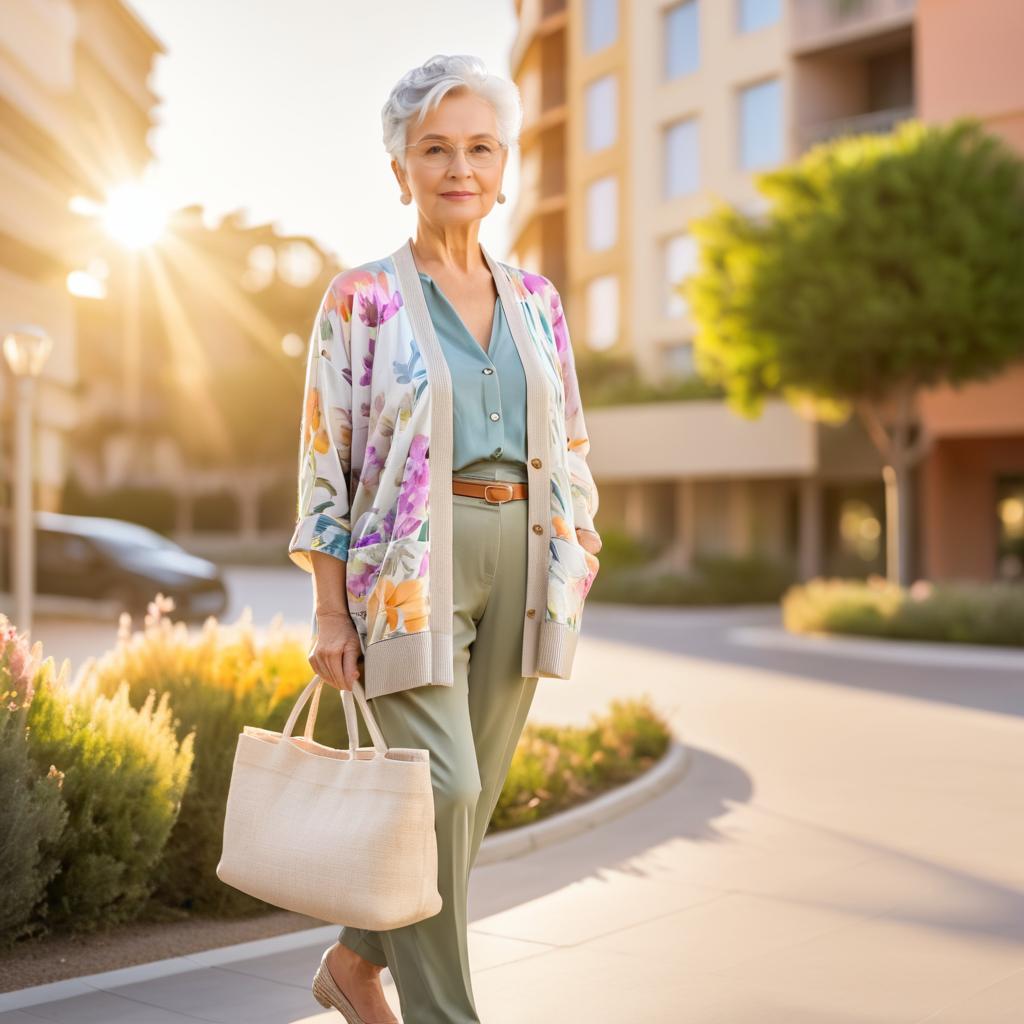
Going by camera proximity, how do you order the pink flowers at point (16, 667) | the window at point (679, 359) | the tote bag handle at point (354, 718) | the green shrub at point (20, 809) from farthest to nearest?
the window at point (679, 359) → the pink flowers at point (16, 667) → the green shrub at point (20, 809) → the tote bag handle at point (354, 718)

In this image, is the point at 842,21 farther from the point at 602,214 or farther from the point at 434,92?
the point at 434,92

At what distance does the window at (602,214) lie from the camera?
38719 mm

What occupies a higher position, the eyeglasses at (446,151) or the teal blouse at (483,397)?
the eyeglasses at (446,151)

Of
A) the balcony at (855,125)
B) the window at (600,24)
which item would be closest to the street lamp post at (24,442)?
the balcony at (855,125)

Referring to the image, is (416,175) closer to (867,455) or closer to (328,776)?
(328,776)

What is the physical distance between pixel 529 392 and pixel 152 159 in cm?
3215

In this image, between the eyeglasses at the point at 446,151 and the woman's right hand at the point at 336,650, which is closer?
the woman's right hand at the point at 336,650

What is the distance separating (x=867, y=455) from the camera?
3138cm

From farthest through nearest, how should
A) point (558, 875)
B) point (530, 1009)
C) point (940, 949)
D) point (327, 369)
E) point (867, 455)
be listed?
point (867, 455) → point (558, 875) → point (940, 949) → point (530, 1009) → point (327, 369)

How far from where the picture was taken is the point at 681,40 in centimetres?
3584

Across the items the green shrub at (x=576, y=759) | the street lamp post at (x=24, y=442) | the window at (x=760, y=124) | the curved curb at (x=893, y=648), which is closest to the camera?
the green shrub at (x=576, y=759)

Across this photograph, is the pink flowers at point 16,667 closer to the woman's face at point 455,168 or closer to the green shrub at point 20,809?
the green shrub at point 20,809

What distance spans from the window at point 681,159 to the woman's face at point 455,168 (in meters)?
33.2

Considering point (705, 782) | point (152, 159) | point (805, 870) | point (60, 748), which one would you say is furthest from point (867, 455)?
point (60, 748)
